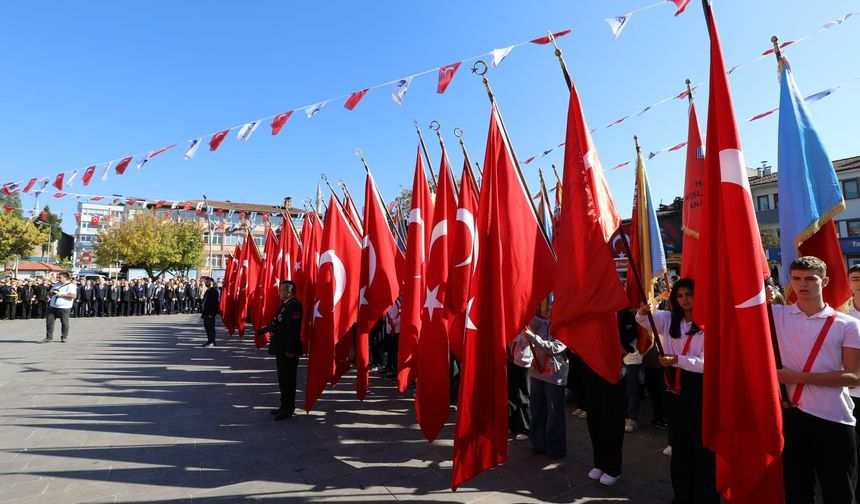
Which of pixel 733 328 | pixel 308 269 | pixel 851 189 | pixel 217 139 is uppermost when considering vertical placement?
pixel 851 189

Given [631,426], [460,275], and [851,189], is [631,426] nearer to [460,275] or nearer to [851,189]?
[460,275]

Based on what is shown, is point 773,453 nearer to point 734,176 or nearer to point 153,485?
point 734,176

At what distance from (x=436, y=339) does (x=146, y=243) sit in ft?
144

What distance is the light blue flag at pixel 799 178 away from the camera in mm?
4035

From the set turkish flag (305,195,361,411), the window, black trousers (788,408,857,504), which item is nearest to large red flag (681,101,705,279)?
black trousers (788,408,857,504)

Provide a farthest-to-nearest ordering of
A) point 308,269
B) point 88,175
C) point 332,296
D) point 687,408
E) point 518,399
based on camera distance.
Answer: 1. point 88,175
2. point 308,269
3. point 332,296
4. point 518,399
5. point 687,408

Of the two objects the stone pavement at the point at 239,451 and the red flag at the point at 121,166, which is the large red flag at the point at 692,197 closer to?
the stone pavement at the point at 239,451

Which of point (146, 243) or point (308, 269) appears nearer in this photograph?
point (308, 269)

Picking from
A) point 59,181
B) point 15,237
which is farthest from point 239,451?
point 15,237

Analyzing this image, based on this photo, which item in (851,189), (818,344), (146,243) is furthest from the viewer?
(146,243)

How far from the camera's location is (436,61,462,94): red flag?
23.2 ft

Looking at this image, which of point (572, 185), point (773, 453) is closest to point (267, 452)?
point (572, 185)

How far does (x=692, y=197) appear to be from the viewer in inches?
201

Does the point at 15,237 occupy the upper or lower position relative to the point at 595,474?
upper
